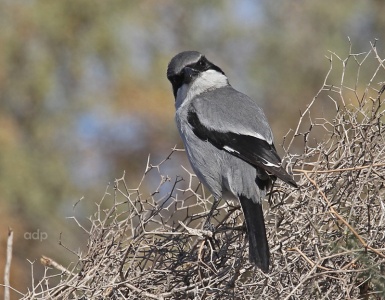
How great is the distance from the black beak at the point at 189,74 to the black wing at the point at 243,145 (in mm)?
310

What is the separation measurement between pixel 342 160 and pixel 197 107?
91 cm

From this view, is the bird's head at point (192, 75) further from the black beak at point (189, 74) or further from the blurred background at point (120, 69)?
the blurred background at point (120, 69)

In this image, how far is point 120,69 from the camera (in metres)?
9.86

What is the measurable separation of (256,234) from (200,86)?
4.25 feet

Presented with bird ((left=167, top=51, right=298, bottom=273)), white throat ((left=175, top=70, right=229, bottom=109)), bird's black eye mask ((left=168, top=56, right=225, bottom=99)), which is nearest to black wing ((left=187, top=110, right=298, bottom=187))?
bird ((left=167, top=51, right=298, bottom=273))

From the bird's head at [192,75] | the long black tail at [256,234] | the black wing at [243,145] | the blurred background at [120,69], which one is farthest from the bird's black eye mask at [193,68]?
the blurred background at [120,69]

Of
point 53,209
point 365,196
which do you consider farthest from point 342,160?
point 53,209

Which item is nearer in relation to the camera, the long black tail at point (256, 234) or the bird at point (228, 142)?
the long black tail at point (256, 234)

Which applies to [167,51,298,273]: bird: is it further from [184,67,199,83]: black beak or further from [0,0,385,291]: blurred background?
[0,0,385,291]: blurred background

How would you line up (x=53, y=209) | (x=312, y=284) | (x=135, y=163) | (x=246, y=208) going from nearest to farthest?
(x=312, y=284) → (x=246, y=208) → (x=53, y=209) → (x=135, y=163)

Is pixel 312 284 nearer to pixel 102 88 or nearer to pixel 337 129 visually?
pixel 337 129

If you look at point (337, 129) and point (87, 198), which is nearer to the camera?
point (337, 129)

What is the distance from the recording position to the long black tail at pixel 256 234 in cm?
257

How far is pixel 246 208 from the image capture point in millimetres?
3012
